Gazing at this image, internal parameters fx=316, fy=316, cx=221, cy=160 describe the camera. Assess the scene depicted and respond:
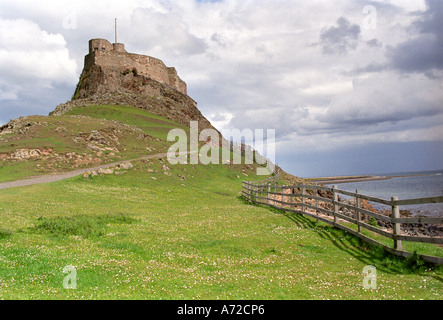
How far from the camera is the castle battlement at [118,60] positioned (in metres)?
108

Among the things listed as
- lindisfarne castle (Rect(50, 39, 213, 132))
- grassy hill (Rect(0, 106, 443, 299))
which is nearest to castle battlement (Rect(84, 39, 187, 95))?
lindisfarne castle (Rect(50, 39, 213, 132))

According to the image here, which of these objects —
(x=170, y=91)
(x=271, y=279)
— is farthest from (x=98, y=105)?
(x=271, y=279)

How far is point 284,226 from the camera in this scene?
57.2 ft

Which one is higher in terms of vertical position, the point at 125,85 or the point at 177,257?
the point at 125,85

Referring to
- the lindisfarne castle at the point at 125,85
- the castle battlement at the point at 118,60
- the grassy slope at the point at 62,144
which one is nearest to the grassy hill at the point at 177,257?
the grassy slope at the point at 62,144

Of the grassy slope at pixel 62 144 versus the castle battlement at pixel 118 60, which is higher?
the castle battlement at pixel 118 60

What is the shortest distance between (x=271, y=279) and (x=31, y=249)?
8.51m

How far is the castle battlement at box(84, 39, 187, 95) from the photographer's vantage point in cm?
10750

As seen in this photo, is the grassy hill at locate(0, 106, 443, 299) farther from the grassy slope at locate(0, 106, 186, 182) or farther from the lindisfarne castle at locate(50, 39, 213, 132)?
the lindisfarne castle at locate(50, 39, 213, 132)

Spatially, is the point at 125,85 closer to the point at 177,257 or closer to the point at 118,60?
the point at 118,60

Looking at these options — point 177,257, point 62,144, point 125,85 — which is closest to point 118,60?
point 125,85

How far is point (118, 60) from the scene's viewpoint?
109125 millimetres

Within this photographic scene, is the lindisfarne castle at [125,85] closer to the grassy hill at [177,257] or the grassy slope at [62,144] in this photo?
the grassy slope at [62,144]
